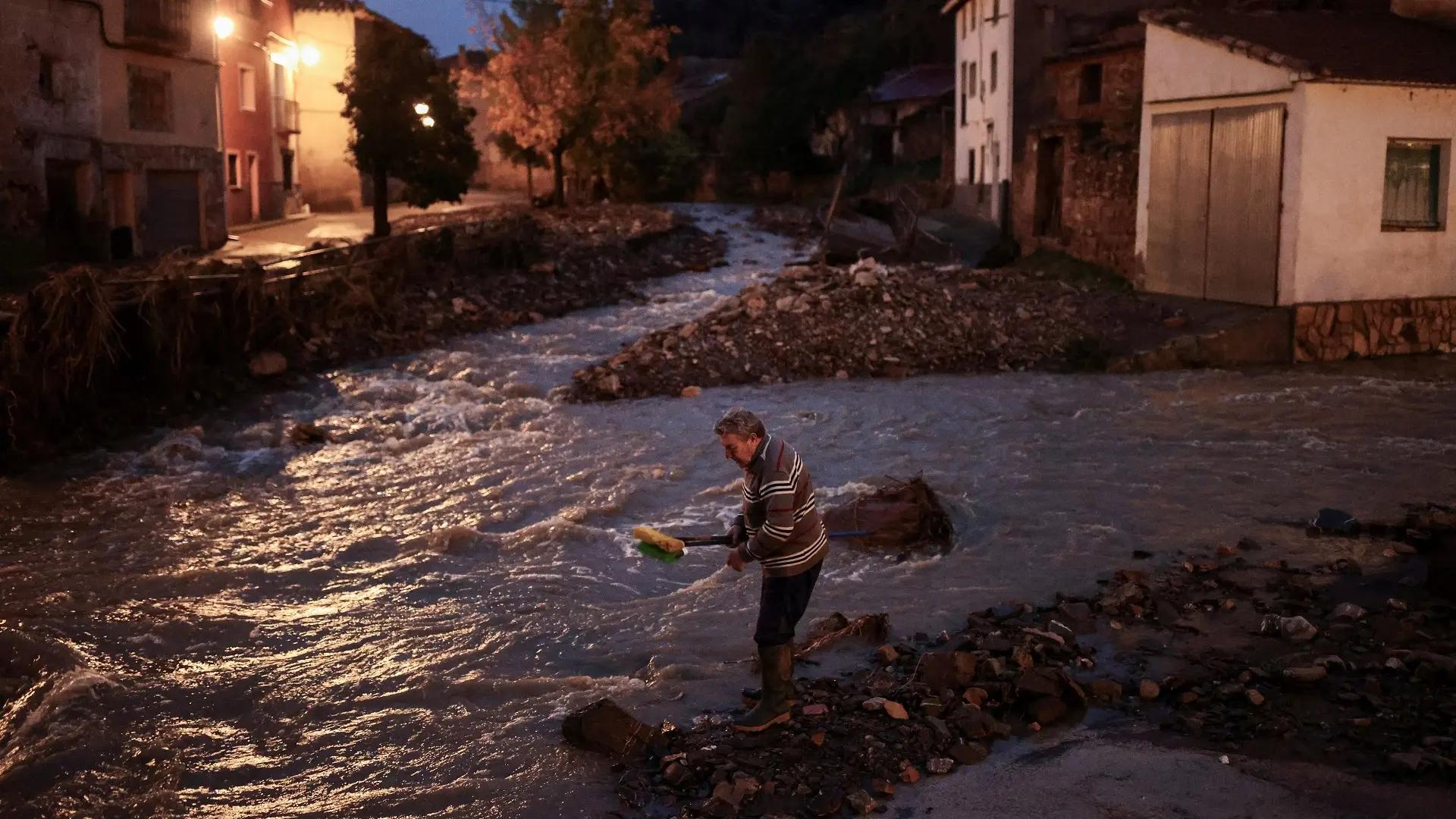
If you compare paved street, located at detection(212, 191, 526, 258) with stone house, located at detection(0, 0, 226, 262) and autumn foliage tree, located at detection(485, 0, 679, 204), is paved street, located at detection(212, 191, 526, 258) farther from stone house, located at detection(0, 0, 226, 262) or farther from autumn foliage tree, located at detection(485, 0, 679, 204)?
autumn foliage tree, located at detection(485, 0, 679, 204)

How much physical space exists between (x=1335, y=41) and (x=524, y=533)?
1355cm

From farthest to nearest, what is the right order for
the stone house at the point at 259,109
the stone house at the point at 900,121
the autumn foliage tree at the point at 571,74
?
the stone house at the point at 900,121 → the autumn foliage tree at the point at 571,74 → the stone house at the point at 259,109

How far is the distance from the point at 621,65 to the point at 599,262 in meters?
13.1

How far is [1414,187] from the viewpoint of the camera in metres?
16.2

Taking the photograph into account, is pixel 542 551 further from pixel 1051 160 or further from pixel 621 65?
pixel 621 65

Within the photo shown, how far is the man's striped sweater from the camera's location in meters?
5.91

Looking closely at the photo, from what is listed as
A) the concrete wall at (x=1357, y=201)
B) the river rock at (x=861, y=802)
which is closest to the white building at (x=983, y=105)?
the concrete wall at (x=1357, y=201)

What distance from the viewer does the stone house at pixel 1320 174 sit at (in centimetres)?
1562

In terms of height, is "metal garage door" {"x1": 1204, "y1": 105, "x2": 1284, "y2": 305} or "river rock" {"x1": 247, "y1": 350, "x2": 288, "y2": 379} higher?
"metal garage door" {"x1": 1204, "y1": 105, "x2": 1284, "y2": 305}

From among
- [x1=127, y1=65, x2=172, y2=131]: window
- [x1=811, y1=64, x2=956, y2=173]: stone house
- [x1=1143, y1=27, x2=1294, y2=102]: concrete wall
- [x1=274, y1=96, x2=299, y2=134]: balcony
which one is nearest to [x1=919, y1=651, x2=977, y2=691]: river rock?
[x1=1143, y1=27, x2=1294, y2=102]: concrete wall

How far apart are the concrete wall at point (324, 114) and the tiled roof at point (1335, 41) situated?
101ft

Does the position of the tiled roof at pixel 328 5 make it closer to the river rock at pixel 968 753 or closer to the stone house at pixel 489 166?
the stone house at pixel 489 166

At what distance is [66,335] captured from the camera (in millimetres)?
12891

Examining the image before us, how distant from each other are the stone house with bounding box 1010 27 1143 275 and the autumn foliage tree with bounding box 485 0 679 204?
13662 mm
